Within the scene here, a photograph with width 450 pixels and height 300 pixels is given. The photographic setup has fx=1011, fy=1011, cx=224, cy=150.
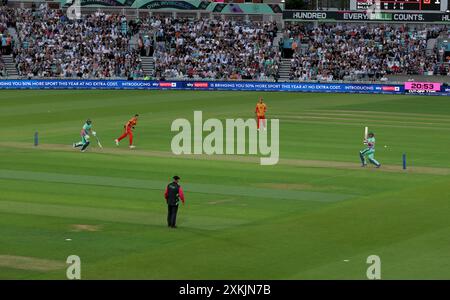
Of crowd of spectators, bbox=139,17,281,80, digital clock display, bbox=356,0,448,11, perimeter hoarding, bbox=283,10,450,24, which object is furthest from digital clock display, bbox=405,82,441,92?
crowd of spectators, bbox=139,17,281,80

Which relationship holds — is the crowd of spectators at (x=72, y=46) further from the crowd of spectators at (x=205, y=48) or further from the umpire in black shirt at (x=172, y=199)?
the umpire in black shirt at (x=172, y=199)

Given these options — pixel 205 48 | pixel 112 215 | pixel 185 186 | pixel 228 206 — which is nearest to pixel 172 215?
pixel 112 215

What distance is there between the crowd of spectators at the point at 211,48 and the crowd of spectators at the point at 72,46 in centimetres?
240

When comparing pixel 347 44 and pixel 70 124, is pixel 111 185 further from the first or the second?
pixel 347 44

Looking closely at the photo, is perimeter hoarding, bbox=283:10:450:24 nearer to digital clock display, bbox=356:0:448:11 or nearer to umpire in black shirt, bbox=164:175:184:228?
digital clock display, bbox=356:0:448:11

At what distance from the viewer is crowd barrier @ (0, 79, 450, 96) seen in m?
76.5

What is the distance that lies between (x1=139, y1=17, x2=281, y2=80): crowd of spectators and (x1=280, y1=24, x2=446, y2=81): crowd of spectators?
2288 mm

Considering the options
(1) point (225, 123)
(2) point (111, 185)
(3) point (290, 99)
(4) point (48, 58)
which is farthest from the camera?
(4) point (48, 58)

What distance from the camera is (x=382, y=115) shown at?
59.5m

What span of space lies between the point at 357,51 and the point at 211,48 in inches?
498

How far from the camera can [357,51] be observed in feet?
284

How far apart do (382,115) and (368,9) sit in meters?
18.9

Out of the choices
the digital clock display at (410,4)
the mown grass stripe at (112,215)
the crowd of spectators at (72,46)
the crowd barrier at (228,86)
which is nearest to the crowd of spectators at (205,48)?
the crowd of spectators at (72,46)

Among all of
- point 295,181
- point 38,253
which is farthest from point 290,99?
point 38,253
